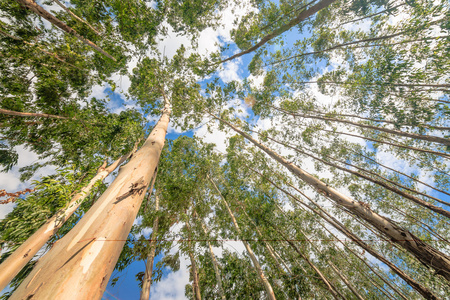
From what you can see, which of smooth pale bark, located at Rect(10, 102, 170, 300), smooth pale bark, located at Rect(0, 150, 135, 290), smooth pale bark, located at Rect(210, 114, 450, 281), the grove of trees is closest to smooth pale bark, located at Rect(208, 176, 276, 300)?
the grove of trees

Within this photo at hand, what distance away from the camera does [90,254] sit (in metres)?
0.93

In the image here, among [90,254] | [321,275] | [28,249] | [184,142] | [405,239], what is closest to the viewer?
[90,254]

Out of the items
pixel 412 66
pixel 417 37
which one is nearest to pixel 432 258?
pixel 412 66

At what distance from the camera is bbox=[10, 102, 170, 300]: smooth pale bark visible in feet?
2.55

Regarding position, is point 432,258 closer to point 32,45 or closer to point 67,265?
point 67,265

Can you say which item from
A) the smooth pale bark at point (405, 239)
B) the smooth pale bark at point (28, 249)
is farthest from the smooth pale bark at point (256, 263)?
the smooth pale bark at point (28, 249)

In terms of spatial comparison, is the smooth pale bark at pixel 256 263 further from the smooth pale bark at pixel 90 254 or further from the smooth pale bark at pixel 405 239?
the smooth pale bark at pixel 90 254

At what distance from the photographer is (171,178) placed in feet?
19.7

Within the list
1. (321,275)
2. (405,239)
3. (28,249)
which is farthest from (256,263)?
(28,249)

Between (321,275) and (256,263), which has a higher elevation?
(256,263)

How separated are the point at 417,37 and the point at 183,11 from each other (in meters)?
8.68

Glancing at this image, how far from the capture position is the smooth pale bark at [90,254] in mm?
776

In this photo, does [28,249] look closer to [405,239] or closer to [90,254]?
[90,254]

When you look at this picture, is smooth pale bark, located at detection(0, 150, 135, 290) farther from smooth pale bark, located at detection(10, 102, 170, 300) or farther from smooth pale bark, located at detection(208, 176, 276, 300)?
smooth pale bark, located at detection(208, 176, 276, 300)
